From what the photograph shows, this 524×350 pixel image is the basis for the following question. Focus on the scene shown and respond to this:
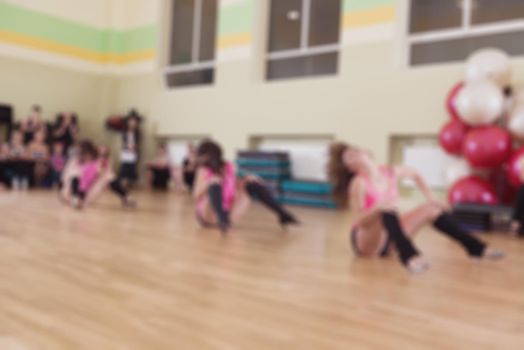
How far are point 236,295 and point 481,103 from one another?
3.80 m

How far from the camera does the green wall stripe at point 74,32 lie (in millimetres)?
9656

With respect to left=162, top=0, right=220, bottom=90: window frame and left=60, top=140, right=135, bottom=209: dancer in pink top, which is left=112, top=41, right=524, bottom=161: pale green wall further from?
left=60, top=140, right=135, bottom=209: dancer in pink top

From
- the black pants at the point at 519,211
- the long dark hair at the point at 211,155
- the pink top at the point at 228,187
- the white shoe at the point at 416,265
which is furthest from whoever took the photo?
the black pants at the point at 519,211

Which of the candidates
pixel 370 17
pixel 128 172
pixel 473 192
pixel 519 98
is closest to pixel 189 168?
pixel 128 172

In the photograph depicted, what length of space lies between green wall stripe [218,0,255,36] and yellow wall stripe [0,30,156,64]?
188 centimetres

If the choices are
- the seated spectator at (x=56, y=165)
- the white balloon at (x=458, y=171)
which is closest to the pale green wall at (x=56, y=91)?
the seated spectator at (x=56, y=165)

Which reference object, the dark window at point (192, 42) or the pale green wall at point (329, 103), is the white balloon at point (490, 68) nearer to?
the pale green wall at point (329, 103)

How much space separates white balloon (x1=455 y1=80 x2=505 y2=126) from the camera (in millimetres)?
4965

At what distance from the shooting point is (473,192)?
5.06 meters

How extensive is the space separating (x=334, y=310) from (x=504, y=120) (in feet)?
14.2

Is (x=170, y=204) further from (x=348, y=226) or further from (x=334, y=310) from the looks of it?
(x=334, y=310)

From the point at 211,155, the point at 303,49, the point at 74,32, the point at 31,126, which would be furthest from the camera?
the point at 74,32

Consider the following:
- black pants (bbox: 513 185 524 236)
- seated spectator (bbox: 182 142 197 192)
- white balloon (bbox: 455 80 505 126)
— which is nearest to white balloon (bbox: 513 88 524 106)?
white balloon (bbox: 455 80 505 126)

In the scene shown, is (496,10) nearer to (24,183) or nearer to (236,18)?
(236,18)
